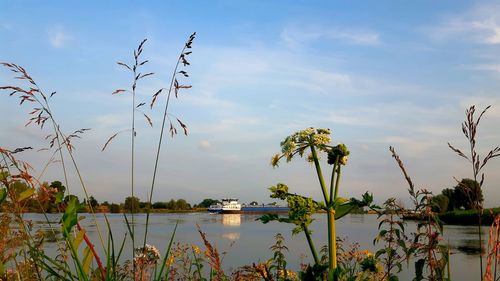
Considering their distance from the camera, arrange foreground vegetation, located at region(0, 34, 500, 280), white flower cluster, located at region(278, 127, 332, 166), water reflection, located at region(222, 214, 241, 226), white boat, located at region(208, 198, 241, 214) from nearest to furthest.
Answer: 1. foreground vegetation, located at region(0, 34, 500, 280)
2. white flower cluster, located at region(278, 127, 332, 166)
3. water reflection, located at region(222, 214, 241, 226)
4. white boat, located at region(208, 198, 241, 214)

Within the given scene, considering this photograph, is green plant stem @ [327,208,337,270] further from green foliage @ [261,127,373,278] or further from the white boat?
the white boat

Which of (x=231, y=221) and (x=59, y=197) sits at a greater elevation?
(x=59, y=197)

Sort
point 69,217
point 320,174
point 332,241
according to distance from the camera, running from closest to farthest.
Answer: point 69,217
point 332,241
point 320,174

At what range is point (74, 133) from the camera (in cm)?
299

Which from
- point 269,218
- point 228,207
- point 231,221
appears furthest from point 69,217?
point 228,207

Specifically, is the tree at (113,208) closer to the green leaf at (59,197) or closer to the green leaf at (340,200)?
the green leaf at (59,197)

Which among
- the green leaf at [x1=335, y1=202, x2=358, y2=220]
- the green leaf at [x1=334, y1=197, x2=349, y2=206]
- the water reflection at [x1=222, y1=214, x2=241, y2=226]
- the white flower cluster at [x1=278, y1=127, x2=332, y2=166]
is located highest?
the white flower cluster at [x1=278, y1=127, x2=332, y2=166]

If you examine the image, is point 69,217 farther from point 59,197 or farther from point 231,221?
point 231,221

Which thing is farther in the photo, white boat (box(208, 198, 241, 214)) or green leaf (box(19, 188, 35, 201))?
white boat (box(208, 198, 241, 214))

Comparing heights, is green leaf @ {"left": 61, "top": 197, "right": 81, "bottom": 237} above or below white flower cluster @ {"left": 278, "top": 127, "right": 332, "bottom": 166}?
below

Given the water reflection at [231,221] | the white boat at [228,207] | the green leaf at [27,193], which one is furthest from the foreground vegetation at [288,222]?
the white boat at [228,207]

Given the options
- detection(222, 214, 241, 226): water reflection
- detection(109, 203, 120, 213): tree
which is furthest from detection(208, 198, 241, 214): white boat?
detection(109, 203, 120, 213): tree

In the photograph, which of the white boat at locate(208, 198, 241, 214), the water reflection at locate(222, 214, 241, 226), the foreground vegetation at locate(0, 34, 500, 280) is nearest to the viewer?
the foreground vegetation at locate(0, 34, 500, 280)

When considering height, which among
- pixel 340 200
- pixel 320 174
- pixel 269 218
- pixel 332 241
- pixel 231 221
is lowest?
pixel 231 221
